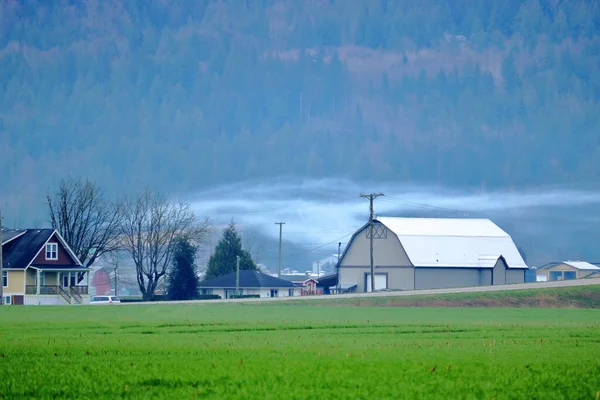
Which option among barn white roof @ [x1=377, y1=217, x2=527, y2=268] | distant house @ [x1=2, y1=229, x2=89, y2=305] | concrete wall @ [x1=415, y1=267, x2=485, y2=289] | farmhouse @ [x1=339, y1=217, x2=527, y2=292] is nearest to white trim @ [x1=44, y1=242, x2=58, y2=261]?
distant house @ [x1=2, y1=229, x2=89, y2=305]

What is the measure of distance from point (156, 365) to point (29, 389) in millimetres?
3660

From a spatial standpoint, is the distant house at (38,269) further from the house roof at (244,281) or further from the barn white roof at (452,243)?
the barn white roof at (452,243)

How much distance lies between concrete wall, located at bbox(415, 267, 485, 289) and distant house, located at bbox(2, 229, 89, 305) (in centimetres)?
4143

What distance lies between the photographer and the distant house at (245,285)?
111000 millimetres

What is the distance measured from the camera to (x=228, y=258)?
118812 mm

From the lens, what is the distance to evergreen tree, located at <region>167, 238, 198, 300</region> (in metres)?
101

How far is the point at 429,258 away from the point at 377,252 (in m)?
7.06

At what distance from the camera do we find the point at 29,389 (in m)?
14.8

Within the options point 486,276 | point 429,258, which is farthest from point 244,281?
point 486,276

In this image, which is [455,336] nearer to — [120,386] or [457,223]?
[120,386]

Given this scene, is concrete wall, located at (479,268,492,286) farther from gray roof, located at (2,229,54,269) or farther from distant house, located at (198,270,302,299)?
gray roof, located at (2,229,54,269)

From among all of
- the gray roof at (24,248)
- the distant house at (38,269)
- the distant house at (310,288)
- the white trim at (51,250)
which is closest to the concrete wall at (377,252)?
the distant house at (310,288)

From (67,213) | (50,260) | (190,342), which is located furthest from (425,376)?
(67,213)

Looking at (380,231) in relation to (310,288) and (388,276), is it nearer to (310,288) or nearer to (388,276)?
(388,276)
